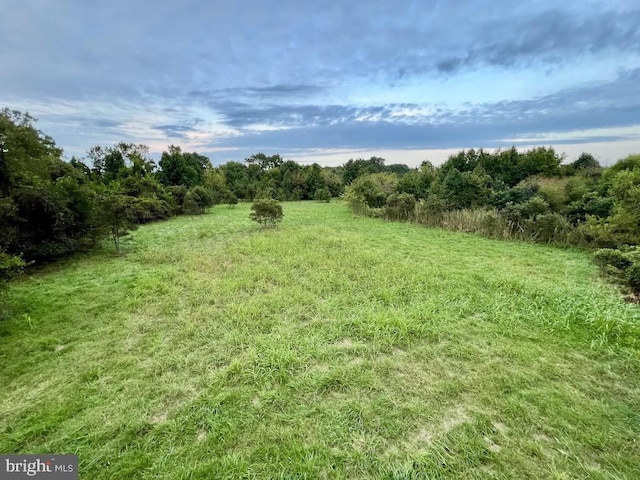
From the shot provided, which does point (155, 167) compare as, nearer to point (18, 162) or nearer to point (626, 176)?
point (18, 162)

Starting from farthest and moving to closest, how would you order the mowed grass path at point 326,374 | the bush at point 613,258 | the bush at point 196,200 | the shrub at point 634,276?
the bush at point 196,200 → the bush at point 613,258 → the shrub at point 634,276 → the mowed grass path at point 326,374

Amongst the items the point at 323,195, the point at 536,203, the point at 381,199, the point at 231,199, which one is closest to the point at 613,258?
the point at 536,203

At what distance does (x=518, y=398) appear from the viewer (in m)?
2.45

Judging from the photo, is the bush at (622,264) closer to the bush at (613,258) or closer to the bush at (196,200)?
the bush at (613,258)

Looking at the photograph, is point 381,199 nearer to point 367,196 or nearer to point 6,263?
point 367,196

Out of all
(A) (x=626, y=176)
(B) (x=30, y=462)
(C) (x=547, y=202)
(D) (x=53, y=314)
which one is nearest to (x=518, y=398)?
(B) (x=30, y=462)

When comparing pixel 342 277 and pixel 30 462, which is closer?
pixel 30 462

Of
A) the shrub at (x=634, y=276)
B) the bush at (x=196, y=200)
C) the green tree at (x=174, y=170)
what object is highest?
the green tree at (x=174, y=170)

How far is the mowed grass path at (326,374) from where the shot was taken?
197cm

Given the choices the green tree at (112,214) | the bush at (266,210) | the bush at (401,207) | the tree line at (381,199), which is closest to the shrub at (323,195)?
the tree line at (381,199)

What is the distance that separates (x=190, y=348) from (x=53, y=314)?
8.41 ft

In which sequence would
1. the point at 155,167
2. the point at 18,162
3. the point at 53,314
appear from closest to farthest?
the point at 53,314 → the point at 18,162 → the point at 155,167

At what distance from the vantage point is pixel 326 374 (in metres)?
2.77

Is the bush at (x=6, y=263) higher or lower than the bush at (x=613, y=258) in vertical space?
higher
